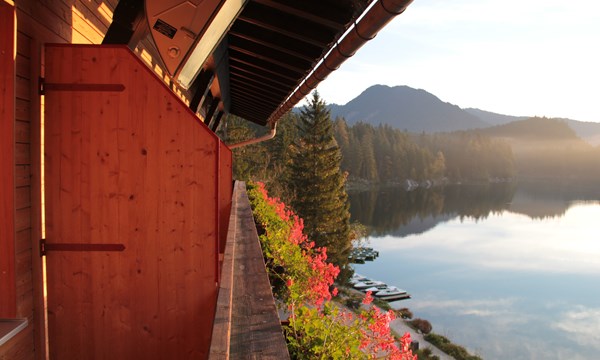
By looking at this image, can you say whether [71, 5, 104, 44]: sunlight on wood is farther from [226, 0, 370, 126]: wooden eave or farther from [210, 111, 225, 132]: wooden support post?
[210, 111, 225, 132]: wooden support post

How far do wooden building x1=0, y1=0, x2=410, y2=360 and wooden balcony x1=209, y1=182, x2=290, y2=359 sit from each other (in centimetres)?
1

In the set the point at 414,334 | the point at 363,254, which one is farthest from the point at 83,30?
the point at 363,254

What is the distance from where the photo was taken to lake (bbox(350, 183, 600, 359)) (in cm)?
2327

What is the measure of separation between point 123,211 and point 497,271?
35.8 m

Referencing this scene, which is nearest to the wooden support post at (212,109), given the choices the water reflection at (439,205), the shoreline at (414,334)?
the shoreline at (414,334)

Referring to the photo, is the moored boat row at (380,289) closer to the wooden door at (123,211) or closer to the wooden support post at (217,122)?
the wooden support post at (217,122)

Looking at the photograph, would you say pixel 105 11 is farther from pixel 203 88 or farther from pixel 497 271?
pixel 497 271

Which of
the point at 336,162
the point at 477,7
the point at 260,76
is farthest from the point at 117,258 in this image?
the point at 336,162

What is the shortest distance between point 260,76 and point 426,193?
7810cm

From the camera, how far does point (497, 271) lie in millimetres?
33281

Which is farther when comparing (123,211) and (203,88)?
(203,88)

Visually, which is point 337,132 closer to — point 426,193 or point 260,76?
point 426,193

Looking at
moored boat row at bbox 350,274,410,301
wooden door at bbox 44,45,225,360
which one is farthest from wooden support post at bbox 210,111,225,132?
moored boat row at bbox 350,274,410,301

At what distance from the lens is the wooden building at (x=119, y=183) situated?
2.02 m
